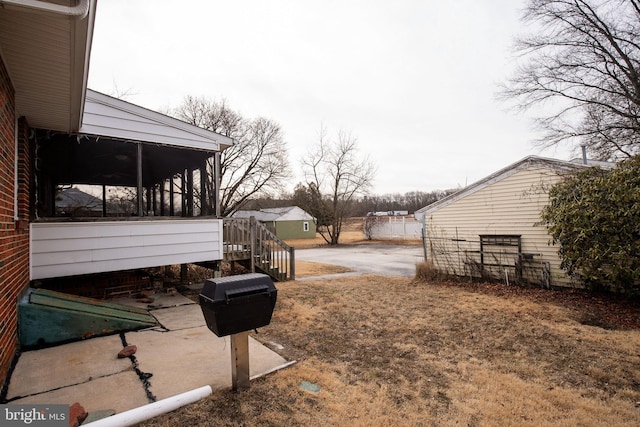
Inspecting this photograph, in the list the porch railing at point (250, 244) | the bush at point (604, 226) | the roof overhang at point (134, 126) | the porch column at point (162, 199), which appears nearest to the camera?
the roof overhang at point (134, 126)

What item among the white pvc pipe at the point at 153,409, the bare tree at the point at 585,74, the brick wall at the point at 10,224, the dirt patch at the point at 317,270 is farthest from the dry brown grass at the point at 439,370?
the bare tree at the point at 585,74

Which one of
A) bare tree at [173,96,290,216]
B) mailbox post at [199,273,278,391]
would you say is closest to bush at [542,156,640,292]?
mailbox post at [199,273,278,391]

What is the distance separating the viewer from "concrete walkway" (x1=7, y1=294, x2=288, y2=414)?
253cm

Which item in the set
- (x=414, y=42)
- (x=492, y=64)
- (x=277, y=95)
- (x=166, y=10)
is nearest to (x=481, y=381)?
(x=166, y=10)

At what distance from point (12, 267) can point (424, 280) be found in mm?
8892

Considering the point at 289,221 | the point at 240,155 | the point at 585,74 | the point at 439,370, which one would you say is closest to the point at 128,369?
the point at 439,370

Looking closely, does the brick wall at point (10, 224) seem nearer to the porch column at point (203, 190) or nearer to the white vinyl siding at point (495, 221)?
the porch column at point (203, 190)

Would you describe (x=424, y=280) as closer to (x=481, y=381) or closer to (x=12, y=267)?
(x=481, y=381)

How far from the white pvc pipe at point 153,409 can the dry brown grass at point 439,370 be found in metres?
0.06

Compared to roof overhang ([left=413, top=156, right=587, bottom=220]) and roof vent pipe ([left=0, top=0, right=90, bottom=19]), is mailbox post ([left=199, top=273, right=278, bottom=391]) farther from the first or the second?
roof overhang ([left=413, top=156, right=587, bottom=220])

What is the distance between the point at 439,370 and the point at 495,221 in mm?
7061

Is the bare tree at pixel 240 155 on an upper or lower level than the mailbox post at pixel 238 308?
upper

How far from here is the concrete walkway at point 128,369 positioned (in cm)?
253

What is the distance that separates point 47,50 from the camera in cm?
239
